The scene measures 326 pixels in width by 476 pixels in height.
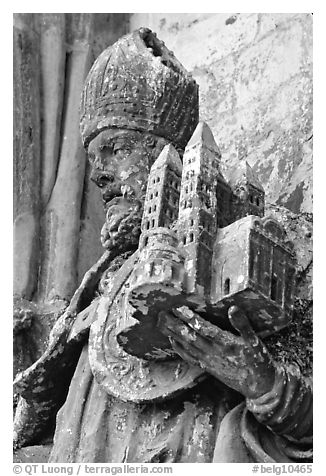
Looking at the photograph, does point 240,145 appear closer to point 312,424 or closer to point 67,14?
point 67,14

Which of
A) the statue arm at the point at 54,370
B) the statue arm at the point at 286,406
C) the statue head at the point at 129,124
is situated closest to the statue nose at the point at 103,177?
the statue head at the point at 129,124

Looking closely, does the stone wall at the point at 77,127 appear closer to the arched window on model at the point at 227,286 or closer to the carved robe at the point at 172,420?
the carved robe at the point at 172,420

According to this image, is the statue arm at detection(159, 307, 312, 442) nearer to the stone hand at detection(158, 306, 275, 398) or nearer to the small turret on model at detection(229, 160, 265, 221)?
the stone hand at detection(158, 306, 275, 398)

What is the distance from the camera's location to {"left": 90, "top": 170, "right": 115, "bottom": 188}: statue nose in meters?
3.14

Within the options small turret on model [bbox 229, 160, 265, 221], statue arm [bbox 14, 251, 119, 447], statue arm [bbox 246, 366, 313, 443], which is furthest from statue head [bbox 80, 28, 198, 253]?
statue arm [bbox 246, 366, 313, 443]

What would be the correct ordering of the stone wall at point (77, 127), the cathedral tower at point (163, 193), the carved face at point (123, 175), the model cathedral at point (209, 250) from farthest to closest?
the stone wall at point (77, 127)
the carved face at point (123, 175)
the cathedral tower at point (163, 193)
the model cathedral at point (209, 250)

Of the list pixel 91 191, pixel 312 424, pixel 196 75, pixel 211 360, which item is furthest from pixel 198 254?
pixel 196 75

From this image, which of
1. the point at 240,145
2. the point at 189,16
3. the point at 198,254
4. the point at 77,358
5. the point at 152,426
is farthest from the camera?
the point at 189,16

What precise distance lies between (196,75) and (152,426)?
1.35m

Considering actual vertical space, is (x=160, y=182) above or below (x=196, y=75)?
below

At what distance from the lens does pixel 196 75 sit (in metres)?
3.98

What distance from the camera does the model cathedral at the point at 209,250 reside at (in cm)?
267

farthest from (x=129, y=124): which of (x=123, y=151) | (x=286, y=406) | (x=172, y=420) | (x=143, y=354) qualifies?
(x=286, y=406)

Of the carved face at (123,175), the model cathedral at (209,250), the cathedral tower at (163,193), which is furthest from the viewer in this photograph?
the carved face at (123,175)
